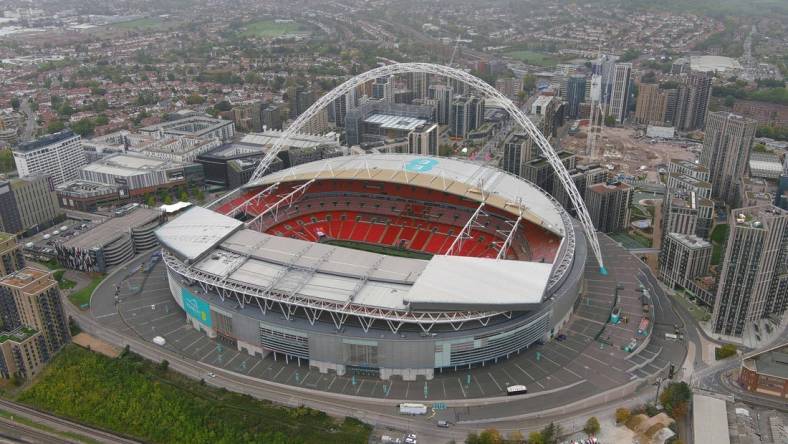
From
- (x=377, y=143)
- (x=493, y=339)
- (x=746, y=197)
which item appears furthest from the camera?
(x=377, y=143)

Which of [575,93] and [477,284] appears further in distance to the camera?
[575,93]

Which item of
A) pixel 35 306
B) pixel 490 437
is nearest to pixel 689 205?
pixel 490 437

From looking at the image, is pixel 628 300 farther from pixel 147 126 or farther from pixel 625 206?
pixel 147 126

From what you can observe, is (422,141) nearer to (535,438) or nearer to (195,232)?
(195,232)

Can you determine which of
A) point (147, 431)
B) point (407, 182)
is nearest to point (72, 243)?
point (147, 431)

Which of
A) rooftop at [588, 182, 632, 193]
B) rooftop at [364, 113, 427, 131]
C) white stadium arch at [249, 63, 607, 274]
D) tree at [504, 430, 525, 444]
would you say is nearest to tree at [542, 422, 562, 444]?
tree at [504, 430, 525, 444]

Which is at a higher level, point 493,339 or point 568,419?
point 493,339

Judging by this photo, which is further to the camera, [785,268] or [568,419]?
[785,268]
